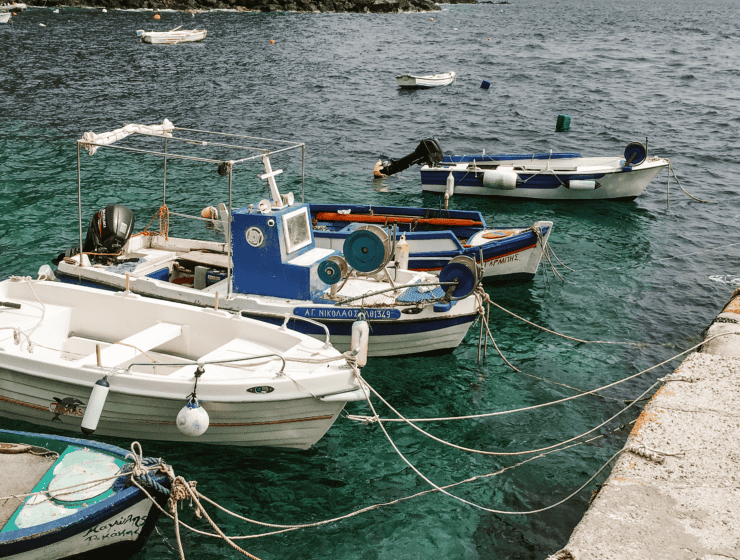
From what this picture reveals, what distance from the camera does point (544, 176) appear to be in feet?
76.7

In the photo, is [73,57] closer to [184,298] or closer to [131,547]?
[184,298]

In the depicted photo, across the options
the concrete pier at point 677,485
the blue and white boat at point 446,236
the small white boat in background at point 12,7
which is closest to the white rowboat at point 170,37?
the small white boat in background at point 12,7

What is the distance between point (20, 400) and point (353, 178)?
56.5ft

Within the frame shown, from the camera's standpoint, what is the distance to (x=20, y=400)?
→ 389 inches

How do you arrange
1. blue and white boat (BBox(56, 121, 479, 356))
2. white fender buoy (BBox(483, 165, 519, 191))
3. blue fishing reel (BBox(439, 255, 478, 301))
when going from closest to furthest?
blue and white boat (BBox(56, 121, 479, 356))
blue fishing reel (BBox(439, 255, 478, 301))
white fender buoy (BBox(483, 165, 519, 191))

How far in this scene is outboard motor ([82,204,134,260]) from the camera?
45.2 feet

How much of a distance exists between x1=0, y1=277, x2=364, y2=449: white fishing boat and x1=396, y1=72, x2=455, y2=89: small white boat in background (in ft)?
127

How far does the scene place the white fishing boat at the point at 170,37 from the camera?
60375 millimetres

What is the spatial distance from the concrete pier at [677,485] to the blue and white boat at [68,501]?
4.41m

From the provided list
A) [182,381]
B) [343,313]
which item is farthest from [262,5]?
[182,381]

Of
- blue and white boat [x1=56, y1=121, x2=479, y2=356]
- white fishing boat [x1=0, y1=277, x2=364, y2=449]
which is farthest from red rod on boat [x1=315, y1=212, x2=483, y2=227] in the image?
white fishing boat [x1=0, y1=277, x2=364, y2=449]

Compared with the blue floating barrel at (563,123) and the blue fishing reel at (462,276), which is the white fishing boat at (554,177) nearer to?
the blue floating barrel at (563,123)

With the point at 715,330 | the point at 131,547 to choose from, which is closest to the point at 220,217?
the point at 131,547

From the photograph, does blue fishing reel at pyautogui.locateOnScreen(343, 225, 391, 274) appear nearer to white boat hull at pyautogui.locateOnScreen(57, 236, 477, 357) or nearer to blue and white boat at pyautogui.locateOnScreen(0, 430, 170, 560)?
white boat hull at pyautogui.locateOnScreen(57, 236, 477, 357)
